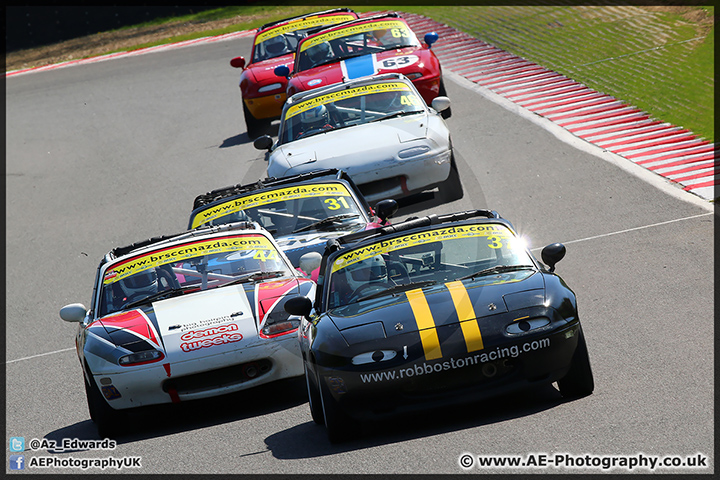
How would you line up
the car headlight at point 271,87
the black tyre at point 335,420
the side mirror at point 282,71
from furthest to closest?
1. the car headlight at point 271,87
2. the side mirror at point 282,71
3. the black tyre at point 335,420

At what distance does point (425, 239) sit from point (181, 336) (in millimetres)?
1947

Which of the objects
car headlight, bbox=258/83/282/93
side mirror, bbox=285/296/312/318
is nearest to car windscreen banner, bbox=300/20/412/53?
car headlight, bbox=258/83/282/93

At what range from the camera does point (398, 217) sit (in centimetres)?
1428

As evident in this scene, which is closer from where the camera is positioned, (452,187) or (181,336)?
(181,336)

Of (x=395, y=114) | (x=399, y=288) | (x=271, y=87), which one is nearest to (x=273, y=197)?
(x=395, y=114)

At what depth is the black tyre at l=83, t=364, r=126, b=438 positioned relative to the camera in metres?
7.57

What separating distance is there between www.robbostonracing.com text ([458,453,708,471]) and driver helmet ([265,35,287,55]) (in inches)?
572

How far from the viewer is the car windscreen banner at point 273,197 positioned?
36.0 ft

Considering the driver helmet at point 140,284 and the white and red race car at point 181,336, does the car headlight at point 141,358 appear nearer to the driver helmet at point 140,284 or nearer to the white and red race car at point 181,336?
the white and red race car at point 181,336

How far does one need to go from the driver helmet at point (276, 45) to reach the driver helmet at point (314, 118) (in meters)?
5.59

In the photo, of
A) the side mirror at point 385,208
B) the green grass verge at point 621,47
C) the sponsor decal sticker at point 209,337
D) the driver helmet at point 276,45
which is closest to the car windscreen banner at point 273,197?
the side mirror at point 385,208

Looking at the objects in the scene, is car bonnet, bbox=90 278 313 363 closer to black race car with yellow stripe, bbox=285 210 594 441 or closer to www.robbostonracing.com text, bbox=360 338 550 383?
black race car with yellow stripe, bbox=285 210 594 441

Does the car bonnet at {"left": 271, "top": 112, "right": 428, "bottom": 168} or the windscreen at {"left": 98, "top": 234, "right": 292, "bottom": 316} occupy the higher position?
the windscreen at {"left": 98, "top": 234, "right": 292, "bottom": 316}

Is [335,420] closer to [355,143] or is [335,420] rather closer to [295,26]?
[355,143]
